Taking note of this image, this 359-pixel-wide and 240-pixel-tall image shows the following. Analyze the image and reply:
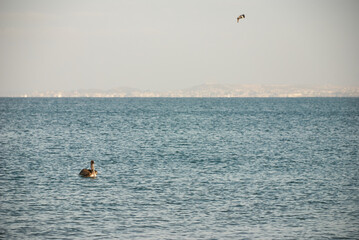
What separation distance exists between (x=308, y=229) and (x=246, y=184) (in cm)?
1022

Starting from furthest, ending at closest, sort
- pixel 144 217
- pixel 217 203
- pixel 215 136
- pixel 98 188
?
pixel 215 136 → pixel 98 188 → pixel 217 203 → pixel 144 217

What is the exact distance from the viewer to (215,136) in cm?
7181

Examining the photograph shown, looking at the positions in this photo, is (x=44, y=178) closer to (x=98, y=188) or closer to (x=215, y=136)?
(x=98, y=188)

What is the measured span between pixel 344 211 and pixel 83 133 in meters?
55.3

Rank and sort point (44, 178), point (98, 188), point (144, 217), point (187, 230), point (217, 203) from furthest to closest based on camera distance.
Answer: point (44, 178)
point (98, 188)
point (217, 203)
point (144, 217)
point (187, 230)

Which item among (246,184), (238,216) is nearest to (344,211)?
(238,216)

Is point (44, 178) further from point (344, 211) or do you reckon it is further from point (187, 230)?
point (344, 211)

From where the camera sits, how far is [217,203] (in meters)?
27.5

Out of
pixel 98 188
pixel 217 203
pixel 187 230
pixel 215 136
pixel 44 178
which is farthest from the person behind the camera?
pixel 215 136

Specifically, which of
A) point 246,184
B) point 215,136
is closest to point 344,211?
point 246,184

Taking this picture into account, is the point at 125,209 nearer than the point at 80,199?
Yes

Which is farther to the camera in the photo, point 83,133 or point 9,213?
point 83,133

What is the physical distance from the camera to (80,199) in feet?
94.1

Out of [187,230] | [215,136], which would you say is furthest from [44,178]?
[215,136]
